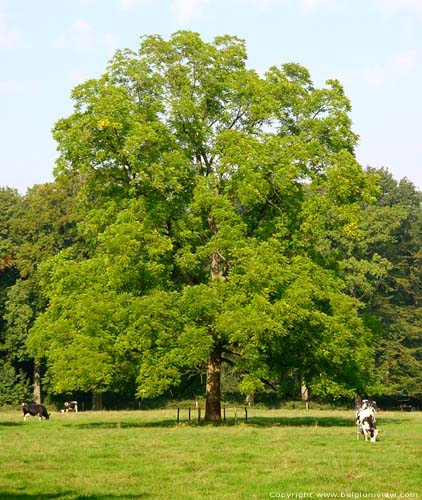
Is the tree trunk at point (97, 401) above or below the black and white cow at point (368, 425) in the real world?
above

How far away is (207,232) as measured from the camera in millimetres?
39125

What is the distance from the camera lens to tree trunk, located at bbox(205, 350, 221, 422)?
38875 millimetres

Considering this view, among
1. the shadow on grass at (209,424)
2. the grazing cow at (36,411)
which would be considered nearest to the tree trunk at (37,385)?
the grazing cow at (36,411)

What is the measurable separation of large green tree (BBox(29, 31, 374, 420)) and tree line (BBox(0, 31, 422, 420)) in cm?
7

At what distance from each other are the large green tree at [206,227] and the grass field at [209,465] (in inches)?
155

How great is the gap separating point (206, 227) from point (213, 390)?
7342 mm

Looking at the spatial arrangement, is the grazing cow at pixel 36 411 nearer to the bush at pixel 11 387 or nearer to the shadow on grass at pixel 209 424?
the shadow on grass at pixel 209 424

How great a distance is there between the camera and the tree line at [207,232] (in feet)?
116

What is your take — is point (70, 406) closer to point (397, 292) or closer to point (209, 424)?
point (209, 424)

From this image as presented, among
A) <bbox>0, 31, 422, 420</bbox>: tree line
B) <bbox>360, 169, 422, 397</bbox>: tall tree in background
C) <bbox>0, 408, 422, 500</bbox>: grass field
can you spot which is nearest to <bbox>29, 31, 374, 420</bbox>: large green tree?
<bbox>0, 31, 422, 420</bbox>: tree line

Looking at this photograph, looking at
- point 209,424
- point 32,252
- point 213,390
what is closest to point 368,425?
point 209,424

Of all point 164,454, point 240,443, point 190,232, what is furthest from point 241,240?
point 164,454

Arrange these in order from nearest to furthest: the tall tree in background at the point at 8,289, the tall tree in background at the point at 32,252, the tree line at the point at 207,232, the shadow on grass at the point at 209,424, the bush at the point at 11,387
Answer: the tree line at the point at 207,232 → the shadow on grass at the point at 209,424 → the bush at the point at 11,387 → the tall tree in background at the point at 8,289 → the tall tree in background at the point at 32,252

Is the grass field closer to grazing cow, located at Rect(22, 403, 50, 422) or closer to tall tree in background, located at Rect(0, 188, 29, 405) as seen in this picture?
grazing cow, located at Rect(22, 403, 50, 422)
